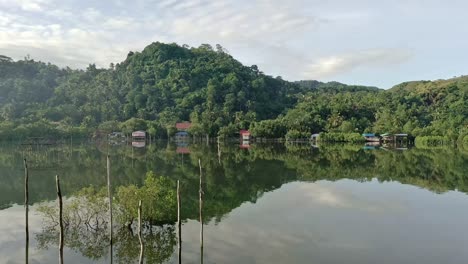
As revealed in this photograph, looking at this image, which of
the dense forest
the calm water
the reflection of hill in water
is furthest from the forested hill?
the calm water

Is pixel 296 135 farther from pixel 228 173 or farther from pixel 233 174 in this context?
pixel 233 174

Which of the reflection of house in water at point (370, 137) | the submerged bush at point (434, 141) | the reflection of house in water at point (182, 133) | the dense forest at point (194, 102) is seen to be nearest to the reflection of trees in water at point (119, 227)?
the dense forest at point (194, 102)

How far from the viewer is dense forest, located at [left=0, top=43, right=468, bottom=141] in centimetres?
9688

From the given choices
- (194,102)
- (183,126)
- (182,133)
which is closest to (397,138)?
(182,133)

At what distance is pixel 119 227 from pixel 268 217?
8.15 metres

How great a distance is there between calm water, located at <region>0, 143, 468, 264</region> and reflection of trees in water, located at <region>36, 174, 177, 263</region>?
72mm

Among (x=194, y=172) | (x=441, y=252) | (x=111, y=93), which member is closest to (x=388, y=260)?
(x=441, y=252)

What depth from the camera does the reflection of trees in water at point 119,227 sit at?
52.9 ft

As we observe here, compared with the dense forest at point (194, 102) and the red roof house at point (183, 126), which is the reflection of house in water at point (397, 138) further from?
the red roof house at point (183, 126)

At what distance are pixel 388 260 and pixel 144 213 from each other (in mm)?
10265

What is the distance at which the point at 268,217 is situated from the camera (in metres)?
23.0

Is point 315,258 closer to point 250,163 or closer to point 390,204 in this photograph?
point 390,204

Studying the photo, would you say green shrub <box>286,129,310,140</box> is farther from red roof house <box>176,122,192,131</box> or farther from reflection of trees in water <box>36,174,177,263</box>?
reflection of trees in water <box>36,174,177,263</box>

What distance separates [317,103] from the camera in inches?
4601
